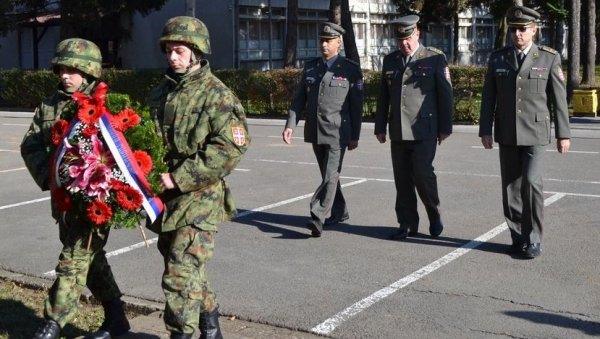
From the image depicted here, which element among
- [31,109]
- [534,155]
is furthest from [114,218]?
[31,109]

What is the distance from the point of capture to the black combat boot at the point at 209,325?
5.02 meters

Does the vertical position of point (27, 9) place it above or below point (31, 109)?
above

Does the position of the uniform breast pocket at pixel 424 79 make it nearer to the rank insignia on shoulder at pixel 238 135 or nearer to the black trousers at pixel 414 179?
the black trousers at pixel 414 179

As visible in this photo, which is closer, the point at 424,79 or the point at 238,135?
→ the point at 238,135

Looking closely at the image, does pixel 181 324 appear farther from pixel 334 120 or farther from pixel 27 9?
pixel 27 9

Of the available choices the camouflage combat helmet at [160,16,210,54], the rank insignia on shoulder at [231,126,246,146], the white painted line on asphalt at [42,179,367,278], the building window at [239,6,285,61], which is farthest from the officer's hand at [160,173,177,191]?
the building window at [239,6,285,61]

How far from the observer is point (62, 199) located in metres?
4.79

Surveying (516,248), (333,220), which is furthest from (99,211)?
(333,220)

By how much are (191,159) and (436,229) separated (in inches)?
164

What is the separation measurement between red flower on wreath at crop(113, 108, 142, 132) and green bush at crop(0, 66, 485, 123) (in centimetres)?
1657

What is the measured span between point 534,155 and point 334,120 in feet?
6.41

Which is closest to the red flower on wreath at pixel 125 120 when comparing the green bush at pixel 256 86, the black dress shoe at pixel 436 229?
the black dress shoe at pixel 436 229

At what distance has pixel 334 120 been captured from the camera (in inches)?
337

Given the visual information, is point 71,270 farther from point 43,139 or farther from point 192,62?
point 192,62
